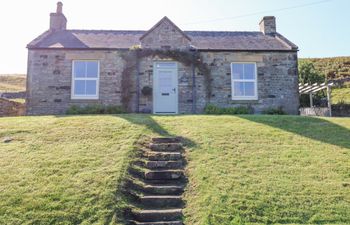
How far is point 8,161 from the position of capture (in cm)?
878

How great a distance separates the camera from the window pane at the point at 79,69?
1842 centimetres

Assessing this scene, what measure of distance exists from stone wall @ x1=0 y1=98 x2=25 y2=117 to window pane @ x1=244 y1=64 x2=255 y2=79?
13567 millimetres

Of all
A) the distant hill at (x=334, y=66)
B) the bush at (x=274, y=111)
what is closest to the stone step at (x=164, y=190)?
the bush at (x=274, y=111)

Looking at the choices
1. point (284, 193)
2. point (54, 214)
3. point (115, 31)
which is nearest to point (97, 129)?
point (54, 214)

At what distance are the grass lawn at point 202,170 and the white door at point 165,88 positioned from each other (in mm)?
5204

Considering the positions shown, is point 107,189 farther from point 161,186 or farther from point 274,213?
point 274,213

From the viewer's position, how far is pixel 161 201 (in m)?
7.23

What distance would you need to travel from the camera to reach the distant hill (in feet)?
128

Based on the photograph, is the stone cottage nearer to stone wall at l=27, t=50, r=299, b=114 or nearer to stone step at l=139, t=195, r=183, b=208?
stone wall at l=27, t=50, r=299, b=114

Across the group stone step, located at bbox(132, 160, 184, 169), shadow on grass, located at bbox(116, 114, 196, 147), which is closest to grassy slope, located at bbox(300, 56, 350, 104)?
shadow on grass, located at bbox(116, 114, 196, 147)

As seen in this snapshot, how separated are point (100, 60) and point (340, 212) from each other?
14.7m

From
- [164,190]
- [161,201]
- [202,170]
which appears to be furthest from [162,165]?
[161,201]

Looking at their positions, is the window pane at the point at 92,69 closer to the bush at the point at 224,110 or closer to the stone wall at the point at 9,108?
the stone wall at the point at 9,108

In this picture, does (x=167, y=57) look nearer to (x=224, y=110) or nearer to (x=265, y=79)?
(x=224, y=110)
